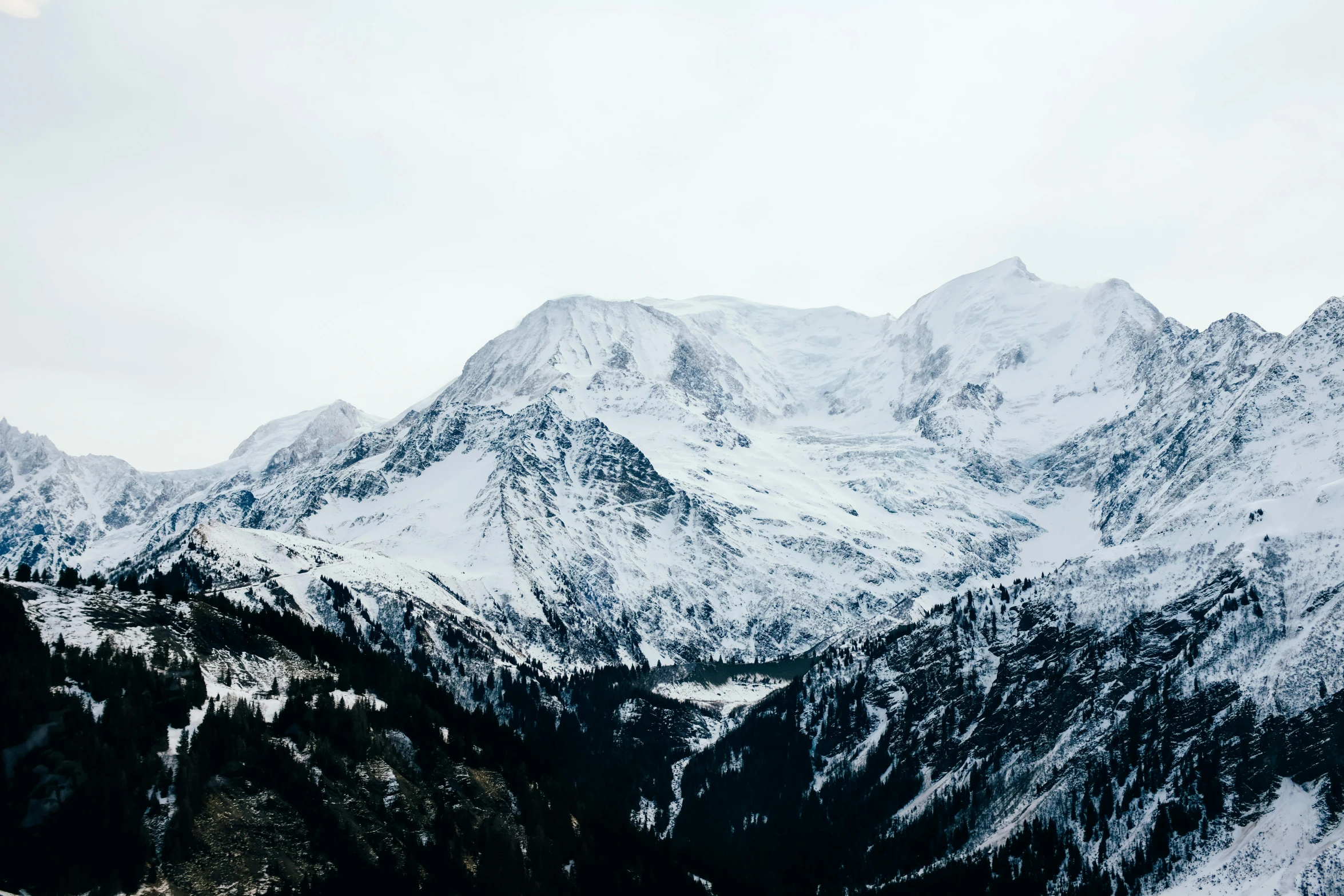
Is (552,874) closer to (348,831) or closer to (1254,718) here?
(348,831)

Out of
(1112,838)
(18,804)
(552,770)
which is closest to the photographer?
(18,804)

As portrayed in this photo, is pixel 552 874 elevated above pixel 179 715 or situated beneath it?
situated beneath

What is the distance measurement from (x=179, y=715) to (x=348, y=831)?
23562 millimetres

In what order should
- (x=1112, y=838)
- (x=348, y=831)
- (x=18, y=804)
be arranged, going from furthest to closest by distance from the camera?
1. (x=1112, y=838)
2. (x=348, y=831)
3. (x=18, y=804)

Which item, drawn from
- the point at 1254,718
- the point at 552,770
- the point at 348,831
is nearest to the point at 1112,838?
the point at 1254,718

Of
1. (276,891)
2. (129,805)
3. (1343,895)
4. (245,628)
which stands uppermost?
(245,628)

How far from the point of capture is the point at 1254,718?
19838 centimetres

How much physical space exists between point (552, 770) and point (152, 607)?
221 feet

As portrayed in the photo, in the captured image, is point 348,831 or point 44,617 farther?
point 44,617

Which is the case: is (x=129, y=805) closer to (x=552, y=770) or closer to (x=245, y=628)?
(x=245, y=628)

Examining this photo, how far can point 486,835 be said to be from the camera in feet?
461

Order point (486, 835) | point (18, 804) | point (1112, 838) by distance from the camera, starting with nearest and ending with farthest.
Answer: point (18, 804) < point (486, 835) < point (1112, 838)

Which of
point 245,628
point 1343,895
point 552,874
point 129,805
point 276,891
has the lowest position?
point 1343,895

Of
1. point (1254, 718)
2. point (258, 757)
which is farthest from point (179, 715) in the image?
point (1254, 718)
